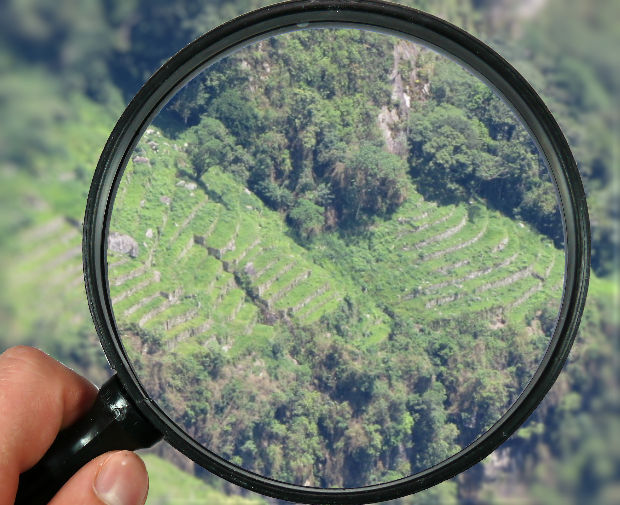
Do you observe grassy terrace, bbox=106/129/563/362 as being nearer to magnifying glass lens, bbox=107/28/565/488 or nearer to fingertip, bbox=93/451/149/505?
magnifying glass lens, bbox=107/28/565/488

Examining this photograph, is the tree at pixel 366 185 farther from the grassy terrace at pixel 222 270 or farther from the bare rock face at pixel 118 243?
the bare rock face at pixel 118 243

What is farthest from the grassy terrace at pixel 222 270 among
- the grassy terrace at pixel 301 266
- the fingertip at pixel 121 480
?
the fingertip at pixel 121 480

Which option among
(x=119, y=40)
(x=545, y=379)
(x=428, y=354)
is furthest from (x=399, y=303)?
(x=119, y=40)

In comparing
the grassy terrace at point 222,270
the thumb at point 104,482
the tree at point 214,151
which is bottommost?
the thumb at point 104,482

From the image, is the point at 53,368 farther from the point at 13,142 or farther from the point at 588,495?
the point at 588,495

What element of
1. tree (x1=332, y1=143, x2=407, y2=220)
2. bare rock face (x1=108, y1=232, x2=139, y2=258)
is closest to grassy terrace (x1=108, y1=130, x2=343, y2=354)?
tree (x1=332, y1=143, x2=407, y2=220)
